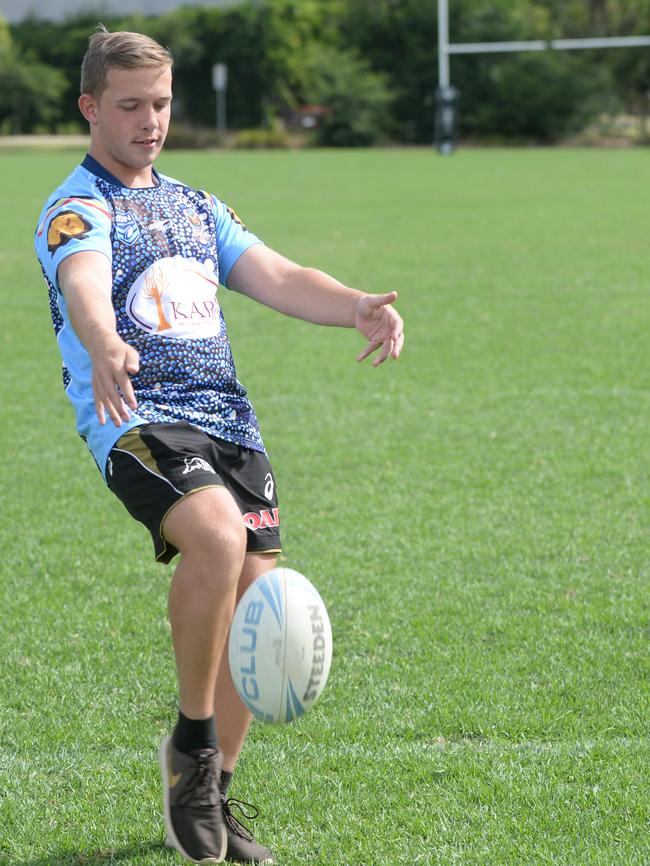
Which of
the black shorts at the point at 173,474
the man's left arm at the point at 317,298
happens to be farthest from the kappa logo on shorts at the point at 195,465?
the man's left arm at the point at 317,298

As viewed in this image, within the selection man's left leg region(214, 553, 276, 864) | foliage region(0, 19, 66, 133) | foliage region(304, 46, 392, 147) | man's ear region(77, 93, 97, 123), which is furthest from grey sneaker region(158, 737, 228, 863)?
foliage region(0, 19, 66, 133)

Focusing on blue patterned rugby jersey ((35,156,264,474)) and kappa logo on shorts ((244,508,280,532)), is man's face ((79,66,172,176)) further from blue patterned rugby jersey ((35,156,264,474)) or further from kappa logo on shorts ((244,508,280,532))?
kappa logo on shorts ((244,508,280,532))

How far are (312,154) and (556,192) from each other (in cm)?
2234

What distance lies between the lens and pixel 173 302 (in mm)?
3129

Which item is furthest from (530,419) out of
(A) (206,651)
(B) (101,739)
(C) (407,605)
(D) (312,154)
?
(D) (312,154)

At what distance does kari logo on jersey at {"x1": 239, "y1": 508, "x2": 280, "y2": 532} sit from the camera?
315 cm

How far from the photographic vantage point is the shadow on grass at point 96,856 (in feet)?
10.1

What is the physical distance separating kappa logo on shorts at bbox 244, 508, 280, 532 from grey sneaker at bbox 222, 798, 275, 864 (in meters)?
0.67

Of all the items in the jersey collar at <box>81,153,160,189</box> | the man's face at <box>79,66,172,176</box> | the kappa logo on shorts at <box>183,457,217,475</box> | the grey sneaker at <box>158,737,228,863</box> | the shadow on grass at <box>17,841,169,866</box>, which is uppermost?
the man's face at <box>79,66,172,176</box>

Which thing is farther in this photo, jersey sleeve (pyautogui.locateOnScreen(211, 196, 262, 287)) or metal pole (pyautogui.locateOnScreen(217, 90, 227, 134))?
metal pole (pyautogui.locateOnScreen(217, 90, 227, 134))

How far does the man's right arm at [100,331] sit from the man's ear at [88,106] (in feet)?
1.42

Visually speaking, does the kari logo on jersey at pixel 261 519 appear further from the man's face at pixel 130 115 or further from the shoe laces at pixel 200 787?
the man's face at pixel 130 115

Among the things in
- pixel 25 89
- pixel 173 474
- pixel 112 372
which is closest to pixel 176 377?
pixel 173 474

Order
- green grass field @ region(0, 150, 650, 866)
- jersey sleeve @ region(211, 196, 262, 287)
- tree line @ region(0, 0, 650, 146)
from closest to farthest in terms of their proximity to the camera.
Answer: green grass field @ region(0, 150, 650, 866) < jersey sleeve @ region(211, 196, 262, 287) < tree line @ region(0, 0, 650, 146)
